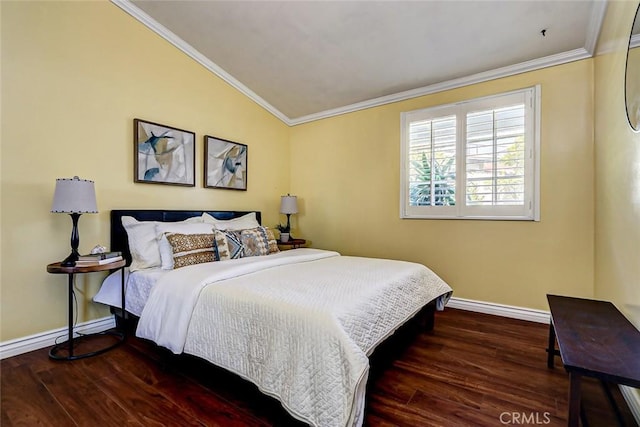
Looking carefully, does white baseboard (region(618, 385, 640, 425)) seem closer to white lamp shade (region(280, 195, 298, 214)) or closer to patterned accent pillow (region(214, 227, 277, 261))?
patterned accent pillow (region(214, 227, 277, 261))

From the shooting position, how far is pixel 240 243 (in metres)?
2.91

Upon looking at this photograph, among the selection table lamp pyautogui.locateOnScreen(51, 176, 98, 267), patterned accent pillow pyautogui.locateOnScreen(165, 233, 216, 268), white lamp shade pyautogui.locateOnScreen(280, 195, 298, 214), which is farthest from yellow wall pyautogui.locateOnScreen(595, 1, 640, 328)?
table lamp pyautogui.locateOnScreen(51, 176, 98, 267)

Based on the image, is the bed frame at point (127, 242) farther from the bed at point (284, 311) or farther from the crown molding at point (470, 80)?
the crown molding at point (470, 80)

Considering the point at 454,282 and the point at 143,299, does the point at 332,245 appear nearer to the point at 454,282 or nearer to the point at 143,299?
the point at 454,282

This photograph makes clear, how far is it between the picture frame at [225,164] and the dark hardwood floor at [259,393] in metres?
1.97

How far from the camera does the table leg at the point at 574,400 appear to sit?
1.16 m

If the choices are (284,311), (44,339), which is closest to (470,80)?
(284,311)

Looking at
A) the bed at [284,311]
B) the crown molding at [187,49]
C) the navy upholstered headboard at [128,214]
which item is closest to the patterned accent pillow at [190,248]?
the bed at [284,311]

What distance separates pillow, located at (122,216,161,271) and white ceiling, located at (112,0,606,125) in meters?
2.00

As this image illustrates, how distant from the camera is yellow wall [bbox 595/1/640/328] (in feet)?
5.27

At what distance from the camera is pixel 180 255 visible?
2531 mm

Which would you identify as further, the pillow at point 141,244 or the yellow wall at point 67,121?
the pillow at point 141,244

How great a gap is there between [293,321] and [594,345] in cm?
134

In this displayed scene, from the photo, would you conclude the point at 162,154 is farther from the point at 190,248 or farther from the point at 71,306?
the point at 71,306
